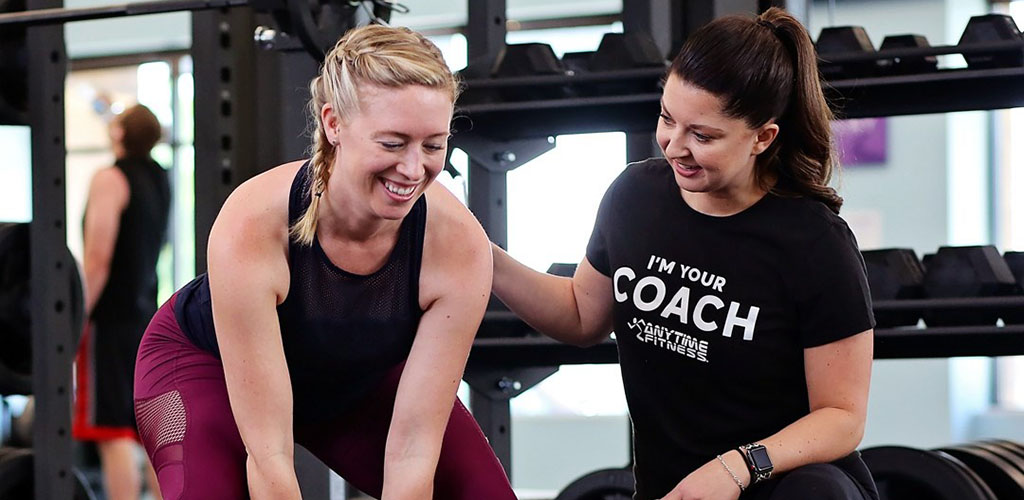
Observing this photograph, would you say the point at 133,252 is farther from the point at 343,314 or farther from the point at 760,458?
the point at 760,458

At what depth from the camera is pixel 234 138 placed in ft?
7.64

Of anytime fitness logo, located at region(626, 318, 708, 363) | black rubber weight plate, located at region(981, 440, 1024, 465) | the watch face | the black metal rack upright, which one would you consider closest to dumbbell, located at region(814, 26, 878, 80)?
anytime fitness logo, located at region(626, 318, 708, 363)

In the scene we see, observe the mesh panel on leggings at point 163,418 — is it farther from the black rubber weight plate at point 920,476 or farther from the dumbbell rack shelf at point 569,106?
the black rubber weight plate at point 920,476

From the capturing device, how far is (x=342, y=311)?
1.53 m

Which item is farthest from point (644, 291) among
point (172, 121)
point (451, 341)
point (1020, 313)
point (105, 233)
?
point (172, 121)

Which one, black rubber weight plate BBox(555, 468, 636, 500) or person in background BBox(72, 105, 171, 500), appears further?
person in background BBox(72, 105, 171, 500)

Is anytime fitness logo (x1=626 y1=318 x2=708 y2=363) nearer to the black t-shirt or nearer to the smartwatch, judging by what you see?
the black t-shirt

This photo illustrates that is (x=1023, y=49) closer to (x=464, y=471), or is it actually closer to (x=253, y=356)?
(x=464, y=471)

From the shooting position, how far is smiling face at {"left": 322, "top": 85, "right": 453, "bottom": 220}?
1389 mm

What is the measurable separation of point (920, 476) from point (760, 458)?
0.70 meters

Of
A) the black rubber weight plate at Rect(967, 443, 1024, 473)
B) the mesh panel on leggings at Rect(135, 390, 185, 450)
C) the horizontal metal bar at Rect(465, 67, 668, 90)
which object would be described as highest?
the horizontal metal bar at Rect(465, 67, 668, 90)

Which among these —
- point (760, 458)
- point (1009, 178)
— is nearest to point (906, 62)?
point (760, 458)

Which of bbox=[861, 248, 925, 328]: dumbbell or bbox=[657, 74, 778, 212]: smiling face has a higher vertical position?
bbox=[657, 74, 778, 212]: smiling face

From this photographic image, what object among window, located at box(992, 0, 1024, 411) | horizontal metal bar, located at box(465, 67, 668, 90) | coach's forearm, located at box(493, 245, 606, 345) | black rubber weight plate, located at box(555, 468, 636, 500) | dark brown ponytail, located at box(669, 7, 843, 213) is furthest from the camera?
window, located at box(992, 0, 1024, 411)
